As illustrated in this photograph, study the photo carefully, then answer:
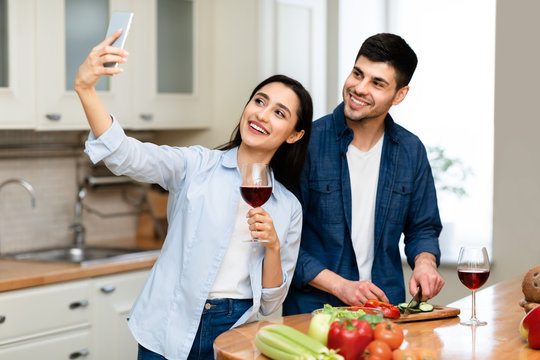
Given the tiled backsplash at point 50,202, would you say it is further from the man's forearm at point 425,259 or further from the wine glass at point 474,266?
the wine glass at point 474,266

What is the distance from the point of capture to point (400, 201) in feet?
7.99

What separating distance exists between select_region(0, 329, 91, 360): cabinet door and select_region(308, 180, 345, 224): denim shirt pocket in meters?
1.40

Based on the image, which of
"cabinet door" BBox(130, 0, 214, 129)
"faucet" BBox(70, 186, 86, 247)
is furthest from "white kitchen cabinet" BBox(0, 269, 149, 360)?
"cabinet door" BBox(130, 0, 214, 129)

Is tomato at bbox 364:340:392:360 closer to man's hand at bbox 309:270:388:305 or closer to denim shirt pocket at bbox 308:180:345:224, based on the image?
man's hand at bbox 309:270:388:305

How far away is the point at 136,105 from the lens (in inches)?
148

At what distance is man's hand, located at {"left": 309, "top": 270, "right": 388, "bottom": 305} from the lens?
206cm

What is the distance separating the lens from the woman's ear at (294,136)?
215 cm

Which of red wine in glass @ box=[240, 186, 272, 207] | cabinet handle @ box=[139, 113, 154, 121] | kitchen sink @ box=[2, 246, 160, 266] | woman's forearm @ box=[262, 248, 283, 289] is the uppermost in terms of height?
cabinet handle @ box=[139, 113, 154, 121]

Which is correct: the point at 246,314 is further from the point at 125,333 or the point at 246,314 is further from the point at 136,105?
the point at 136,105

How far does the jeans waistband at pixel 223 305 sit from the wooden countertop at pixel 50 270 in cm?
133

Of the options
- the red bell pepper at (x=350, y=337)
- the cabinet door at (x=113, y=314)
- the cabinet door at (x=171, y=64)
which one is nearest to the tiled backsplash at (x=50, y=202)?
the cabinet door at (x=171, y=64)

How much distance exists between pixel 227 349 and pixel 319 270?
→ 25.5 inches

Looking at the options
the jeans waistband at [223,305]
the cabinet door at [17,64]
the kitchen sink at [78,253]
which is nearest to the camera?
the jeans waistband at [223,305]

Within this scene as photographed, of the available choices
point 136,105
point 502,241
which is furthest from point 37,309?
point 502,241
